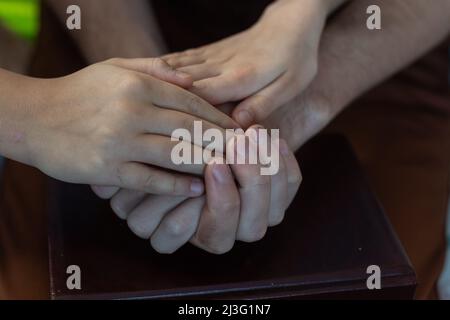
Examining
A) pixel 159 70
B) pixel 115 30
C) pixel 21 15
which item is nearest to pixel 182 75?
pixel 159 70

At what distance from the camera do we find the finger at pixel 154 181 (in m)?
0.59

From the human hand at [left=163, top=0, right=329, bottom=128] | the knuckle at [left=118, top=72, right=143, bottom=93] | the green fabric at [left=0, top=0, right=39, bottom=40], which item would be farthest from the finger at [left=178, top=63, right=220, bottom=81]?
the green fabric at [left=0, top=0, right=39, bottom=40]

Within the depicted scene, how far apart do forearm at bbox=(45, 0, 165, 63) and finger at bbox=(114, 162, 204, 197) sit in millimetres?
270

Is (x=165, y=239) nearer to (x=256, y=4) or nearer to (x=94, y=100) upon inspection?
(x=94, y=100)

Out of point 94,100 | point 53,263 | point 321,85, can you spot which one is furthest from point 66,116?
point 321,85

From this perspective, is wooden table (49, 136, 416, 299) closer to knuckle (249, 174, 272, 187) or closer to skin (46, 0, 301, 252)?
knuckle (249, 174, 272, 187)

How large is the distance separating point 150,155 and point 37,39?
43 centimetres

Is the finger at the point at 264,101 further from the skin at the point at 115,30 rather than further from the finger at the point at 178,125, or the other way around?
the skin at the point at 115,30

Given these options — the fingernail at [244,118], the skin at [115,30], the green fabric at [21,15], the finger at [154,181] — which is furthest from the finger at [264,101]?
the green fabric at [21,15]

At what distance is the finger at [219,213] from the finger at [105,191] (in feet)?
0.31

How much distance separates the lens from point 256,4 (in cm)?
91

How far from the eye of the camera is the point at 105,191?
0.64 meters

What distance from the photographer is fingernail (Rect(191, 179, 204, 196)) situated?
0.60 metres

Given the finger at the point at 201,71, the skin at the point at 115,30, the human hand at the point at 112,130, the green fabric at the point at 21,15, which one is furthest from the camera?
the green fabric at the point at 21,15
